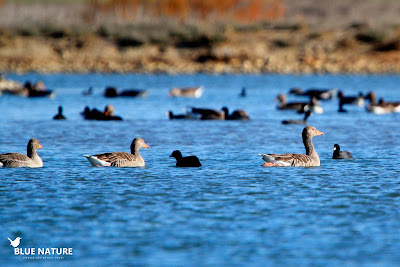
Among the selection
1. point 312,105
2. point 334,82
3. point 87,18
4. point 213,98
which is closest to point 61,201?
point 312,105

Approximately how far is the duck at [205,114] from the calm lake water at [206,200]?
2.14 metres

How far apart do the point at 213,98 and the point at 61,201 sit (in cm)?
2975

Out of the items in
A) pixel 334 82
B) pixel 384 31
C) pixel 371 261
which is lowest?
pixel 371 261

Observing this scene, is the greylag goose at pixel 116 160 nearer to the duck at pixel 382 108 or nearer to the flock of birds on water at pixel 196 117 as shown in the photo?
the flock of birds on water at pixel 196 117

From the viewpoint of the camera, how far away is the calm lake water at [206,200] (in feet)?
31.3

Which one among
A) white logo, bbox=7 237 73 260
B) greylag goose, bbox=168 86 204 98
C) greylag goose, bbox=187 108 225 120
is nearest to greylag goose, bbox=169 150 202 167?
white logo, bbox=7 237 73 260

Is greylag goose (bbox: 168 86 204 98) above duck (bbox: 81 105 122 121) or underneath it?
above

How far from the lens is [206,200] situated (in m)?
12.7

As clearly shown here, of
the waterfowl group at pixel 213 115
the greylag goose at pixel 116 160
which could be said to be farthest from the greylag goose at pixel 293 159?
the waterfowl group at pixel 213 115

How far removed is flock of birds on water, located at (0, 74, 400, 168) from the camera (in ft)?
52.8

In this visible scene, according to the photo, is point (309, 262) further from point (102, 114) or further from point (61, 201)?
point (102, 114)

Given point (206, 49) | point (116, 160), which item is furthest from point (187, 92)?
point (206, 49)

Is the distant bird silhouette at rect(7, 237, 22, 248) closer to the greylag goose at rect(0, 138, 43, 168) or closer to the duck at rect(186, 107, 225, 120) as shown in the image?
the greylag goose at rect(0, 138, 43, 168)

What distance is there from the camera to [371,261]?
357 inches
